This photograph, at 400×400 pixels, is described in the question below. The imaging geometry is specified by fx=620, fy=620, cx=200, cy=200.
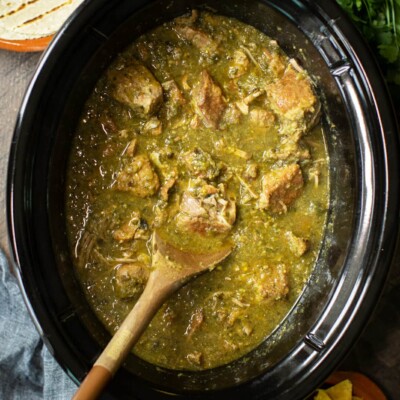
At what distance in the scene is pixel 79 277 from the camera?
2.76 meters

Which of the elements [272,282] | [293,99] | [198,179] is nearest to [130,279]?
[198,179]

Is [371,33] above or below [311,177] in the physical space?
above

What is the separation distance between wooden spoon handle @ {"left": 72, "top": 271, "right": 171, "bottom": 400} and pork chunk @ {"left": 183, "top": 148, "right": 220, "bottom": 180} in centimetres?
49

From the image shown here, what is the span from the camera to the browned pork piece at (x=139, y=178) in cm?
273

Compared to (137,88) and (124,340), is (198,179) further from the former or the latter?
(124,340)

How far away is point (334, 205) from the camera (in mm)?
2887

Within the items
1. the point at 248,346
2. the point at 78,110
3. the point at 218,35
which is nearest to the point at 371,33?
the point at 218,35

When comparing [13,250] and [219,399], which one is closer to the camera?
[13,250]

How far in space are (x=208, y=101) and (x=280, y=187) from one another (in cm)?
50

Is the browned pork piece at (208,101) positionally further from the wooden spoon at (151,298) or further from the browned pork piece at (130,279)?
the browned pork piece at (130,279)

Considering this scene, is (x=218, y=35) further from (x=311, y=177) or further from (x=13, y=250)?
(x=13, y=250)

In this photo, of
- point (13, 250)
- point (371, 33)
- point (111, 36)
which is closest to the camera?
point (13, 250)

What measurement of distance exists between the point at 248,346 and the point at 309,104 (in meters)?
1.15

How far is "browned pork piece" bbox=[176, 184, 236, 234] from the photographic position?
274 cm
